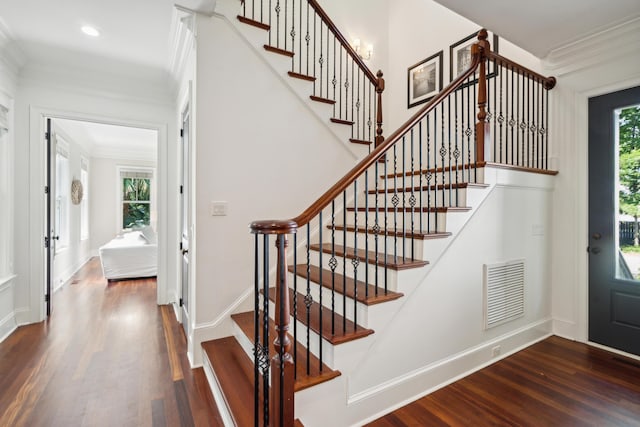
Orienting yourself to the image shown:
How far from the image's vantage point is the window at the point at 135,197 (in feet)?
25.9

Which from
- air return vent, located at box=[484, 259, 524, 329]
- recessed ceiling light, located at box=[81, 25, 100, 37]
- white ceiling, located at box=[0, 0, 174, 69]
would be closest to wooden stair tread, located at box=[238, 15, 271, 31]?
white ceiling, located at box=[0, 0, 174, 69]

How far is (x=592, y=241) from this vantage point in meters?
2.81

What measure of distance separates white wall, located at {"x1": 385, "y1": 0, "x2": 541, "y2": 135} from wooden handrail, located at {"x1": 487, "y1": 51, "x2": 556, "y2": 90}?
1.44 ft

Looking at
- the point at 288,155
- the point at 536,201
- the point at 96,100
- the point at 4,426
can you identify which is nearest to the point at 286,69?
the point at 288,155

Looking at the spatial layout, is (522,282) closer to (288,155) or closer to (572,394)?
(572,394)

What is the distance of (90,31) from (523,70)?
4003mm

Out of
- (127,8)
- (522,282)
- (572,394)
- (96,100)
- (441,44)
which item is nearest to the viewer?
(572,394)

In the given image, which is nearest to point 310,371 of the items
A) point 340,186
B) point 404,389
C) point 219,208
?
point 404,389

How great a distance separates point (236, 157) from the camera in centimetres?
256

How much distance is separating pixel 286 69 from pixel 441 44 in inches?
96.6

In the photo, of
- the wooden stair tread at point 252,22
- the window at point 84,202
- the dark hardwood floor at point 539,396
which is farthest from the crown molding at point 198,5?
the window at point 84,202

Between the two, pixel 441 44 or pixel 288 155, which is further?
pixel 441 44

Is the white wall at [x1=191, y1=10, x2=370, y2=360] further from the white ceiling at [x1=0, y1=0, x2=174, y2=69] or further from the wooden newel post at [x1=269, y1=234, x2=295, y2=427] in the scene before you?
the wooden newel post at [x1=269, y1=234, x2=295, y2=427]

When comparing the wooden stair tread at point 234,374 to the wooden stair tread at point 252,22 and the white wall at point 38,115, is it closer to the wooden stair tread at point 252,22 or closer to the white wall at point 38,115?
the white wall at point 38,115
